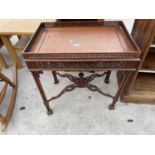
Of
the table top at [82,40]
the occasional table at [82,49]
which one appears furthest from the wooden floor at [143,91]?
the table top at [82,40]

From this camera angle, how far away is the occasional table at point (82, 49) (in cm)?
91

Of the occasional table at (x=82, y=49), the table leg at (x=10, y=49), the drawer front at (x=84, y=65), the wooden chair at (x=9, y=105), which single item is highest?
the occasional table at (x=82, y=49)

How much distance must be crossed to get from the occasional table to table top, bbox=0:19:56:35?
423 millimetres

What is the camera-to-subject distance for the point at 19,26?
1.61 meters

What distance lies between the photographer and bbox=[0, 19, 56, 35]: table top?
1538mm

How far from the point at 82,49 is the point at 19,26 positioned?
3.29ft

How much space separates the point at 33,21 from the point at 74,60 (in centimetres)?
108

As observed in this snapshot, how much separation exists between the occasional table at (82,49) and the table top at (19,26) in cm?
42

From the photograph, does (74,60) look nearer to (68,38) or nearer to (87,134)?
(68,38)

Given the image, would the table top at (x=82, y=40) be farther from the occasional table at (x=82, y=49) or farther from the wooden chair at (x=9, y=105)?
the wooden chair at (x=9, y=105)

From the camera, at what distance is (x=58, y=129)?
1.34 meters

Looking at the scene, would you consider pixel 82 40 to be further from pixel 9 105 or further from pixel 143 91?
pixel 9 105

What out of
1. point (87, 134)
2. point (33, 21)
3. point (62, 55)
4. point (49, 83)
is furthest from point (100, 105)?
point (33, 21)

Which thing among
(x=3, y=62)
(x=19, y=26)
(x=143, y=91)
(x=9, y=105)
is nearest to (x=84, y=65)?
(x=143, y=91)
